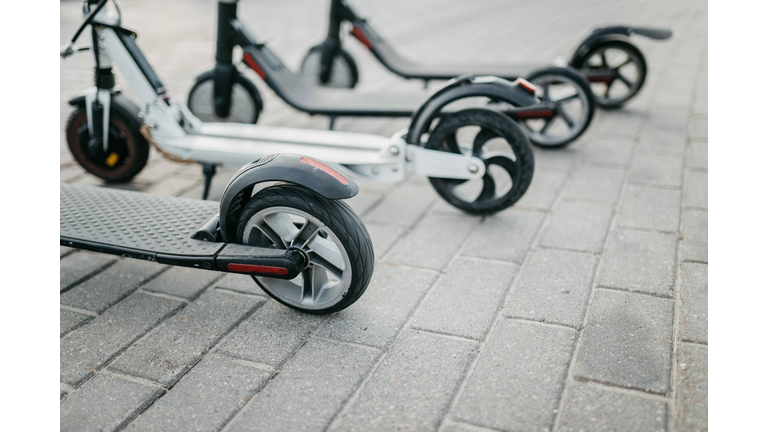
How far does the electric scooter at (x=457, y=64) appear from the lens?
4551 mm

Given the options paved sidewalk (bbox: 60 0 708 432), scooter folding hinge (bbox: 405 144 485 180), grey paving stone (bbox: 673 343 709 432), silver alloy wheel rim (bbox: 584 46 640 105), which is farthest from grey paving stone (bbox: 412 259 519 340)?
silver alloy wheel rim (bbox: 584 46 640 105)

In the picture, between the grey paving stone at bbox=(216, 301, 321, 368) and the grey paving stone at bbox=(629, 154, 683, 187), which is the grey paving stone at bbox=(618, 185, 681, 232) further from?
the grey paving stone at bbox=(216, 301, 321, 368)

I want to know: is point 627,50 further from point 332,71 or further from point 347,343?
point 347,343

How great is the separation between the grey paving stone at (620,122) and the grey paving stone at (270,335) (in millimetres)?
3157

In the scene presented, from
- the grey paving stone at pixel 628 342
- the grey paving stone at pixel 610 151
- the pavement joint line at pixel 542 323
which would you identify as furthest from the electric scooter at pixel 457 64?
the pavement joint line at pixel 542 323

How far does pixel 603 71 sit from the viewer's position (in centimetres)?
464

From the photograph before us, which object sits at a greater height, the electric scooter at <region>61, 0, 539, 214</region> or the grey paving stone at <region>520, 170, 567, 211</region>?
the electric scooter at <region>61, 0, 539, 214</region>

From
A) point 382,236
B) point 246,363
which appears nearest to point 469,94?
point 382,236

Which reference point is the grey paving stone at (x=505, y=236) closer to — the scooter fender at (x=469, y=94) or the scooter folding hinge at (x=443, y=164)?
the scooter folding hinge at (x=443, y=164)

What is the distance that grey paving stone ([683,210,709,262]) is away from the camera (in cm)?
268

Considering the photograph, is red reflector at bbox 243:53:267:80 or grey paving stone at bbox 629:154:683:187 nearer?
grey paving stone at bbox 629:154:683:187

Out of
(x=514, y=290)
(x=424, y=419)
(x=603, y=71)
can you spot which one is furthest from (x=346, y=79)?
(x=424, y=419)

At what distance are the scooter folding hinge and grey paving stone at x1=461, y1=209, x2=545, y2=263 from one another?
0.28 meters

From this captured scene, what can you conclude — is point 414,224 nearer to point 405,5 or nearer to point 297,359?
point 297,359
